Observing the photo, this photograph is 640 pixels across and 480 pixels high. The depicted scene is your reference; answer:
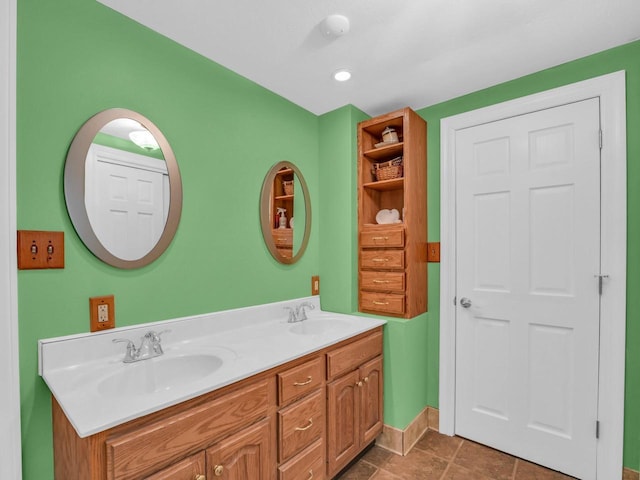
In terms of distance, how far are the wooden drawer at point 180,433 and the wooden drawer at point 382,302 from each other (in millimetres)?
1123

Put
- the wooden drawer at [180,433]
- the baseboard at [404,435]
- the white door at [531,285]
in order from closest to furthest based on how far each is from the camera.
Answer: the wooden drawer at [180,433] < the white door at [531,285] < the baseboard at [404,435]

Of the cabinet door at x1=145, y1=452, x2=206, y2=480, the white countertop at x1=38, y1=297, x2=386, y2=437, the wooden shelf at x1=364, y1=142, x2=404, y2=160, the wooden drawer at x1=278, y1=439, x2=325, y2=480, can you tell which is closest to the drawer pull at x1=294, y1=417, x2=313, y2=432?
the wooden drawer at x1=278, y1=439, x2=325, y2=480

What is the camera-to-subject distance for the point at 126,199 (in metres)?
1.42

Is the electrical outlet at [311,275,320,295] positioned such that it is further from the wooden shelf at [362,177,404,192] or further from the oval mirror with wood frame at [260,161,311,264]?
the wooden shelf at [362,177,404,192]

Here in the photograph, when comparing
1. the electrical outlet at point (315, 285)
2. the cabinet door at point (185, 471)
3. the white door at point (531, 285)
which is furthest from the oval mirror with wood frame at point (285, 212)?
the cabinet door at point (185, 471)

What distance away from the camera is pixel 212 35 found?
1559 mm

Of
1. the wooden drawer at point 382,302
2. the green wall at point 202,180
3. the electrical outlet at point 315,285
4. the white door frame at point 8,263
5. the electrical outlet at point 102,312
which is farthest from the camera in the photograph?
the electrical outlet at point 315,285

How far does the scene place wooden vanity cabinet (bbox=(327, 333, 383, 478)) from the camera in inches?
64.5

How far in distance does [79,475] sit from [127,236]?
0.87 meters

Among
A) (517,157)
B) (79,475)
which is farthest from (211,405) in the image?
(517,157)

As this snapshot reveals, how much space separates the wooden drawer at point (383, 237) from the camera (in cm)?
211

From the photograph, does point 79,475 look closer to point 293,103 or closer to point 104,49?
point 104,49

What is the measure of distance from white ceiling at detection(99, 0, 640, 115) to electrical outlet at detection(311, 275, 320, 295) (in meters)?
1.32

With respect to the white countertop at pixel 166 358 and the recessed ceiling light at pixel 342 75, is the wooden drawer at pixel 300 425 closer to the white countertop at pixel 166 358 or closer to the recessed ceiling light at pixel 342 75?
the white countertop at pixel 166 358
